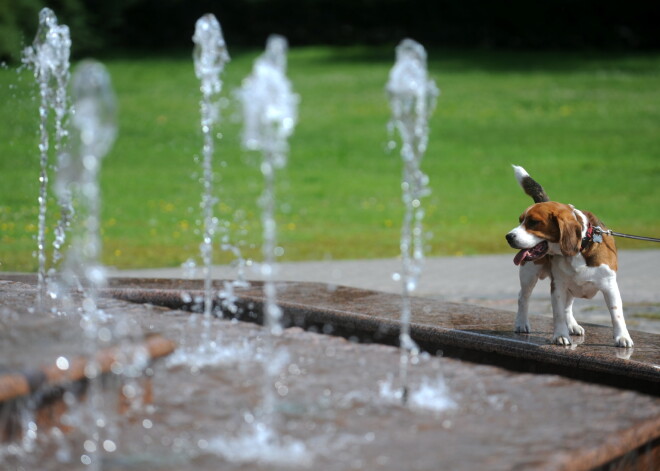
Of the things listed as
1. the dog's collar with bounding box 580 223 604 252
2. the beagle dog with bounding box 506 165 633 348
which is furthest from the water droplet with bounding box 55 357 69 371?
the dog's collar with bounding box 580 223 604 252

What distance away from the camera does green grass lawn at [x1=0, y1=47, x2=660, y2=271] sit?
13422 millimetres

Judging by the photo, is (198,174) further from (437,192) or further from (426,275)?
(426,275)

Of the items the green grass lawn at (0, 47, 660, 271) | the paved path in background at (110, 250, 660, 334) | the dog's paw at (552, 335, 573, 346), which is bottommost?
the dog's paw at (552, 335, 573, 346)

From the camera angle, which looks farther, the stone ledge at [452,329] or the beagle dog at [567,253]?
the beagle dog at [567,253]

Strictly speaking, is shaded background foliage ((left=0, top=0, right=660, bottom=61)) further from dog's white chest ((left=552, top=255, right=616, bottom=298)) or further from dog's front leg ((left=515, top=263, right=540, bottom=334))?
dog's white chest ((left=552, top=255, right=616, bottom=298))

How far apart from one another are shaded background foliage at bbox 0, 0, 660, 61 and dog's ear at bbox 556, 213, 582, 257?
105 ft

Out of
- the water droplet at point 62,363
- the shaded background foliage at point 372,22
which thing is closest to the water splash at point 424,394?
the water droplet at point 62,363

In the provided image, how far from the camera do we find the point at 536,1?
36.7 meters

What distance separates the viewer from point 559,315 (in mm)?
5102

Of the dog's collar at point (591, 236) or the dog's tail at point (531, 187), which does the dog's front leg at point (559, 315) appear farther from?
the dog's tail at point (531, 187)

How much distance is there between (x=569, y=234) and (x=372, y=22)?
112ft

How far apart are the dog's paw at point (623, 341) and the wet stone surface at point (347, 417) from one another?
0.95 m

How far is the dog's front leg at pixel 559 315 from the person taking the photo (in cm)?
511

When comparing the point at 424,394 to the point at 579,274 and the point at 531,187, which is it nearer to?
the point at 579,274
